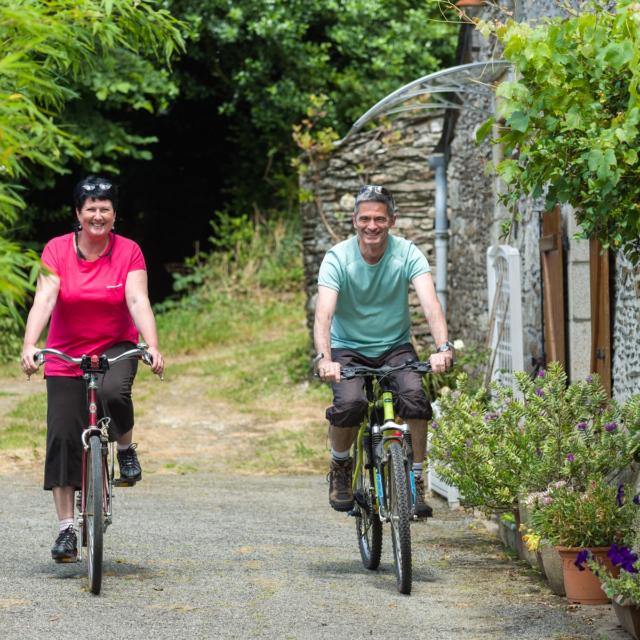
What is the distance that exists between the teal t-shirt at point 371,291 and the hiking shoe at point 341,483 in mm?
609

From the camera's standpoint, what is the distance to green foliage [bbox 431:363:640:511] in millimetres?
6094

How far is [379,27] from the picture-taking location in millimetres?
22344

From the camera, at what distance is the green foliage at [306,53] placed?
70.1 ft

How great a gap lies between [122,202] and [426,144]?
9513 mm

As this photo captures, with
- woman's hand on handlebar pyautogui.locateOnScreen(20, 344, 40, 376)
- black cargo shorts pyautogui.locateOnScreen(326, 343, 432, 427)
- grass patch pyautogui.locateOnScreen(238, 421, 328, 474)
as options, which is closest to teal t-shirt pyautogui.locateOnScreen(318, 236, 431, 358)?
black cargo shorts pyautogui.locateOnScreen(326, 343, 432, 427)

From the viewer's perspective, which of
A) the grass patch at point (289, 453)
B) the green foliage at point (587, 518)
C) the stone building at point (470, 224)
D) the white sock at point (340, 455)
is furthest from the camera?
the grass patch at point (289, 453)

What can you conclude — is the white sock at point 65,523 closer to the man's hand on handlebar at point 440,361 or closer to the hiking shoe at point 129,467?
the hiking shoe at point 129,467

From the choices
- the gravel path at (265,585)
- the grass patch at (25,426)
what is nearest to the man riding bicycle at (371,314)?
the gravel path at (265,585)

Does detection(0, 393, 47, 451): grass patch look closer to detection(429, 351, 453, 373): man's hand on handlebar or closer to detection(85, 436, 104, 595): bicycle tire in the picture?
detection(85, 436, 104, 595): bicycle tire

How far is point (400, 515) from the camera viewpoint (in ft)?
19.4

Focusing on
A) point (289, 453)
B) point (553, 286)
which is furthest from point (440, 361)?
point (289, 453)

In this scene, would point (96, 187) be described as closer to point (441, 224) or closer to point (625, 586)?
point (625, 586)

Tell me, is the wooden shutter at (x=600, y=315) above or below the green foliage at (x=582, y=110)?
below

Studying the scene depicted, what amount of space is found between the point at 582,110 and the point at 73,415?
2.93m
